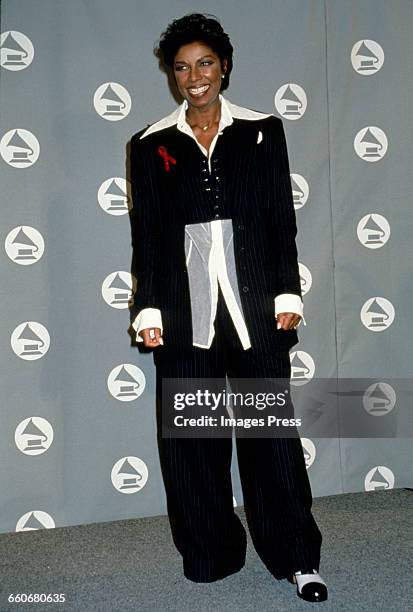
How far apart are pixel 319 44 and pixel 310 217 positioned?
700mm

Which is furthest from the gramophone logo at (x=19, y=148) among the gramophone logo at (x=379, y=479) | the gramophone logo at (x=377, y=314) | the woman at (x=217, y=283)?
the gramophone logo at (x=379, y=479)

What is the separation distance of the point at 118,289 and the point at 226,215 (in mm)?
778

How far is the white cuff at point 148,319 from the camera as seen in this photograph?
1.94m

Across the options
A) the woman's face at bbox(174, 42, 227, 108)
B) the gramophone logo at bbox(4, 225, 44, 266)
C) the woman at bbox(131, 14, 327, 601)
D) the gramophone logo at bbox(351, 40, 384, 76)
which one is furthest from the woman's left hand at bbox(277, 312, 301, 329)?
the gramophone logo at bbox(351, 40, 384, 76)

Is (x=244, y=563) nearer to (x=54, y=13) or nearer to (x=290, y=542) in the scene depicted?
(x=290, y=542)

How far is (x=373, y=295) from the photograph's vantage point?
2807mm

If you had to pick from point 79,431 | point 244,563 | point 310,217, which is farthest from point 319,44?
point 244,563

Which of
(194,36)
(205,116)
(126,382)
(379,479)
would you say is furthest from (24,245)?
(379,479)

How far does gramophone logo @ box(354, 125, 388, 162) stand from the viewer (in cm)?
277

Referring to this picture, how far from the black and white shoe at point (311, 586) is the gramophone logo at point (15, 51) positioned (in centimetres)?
198

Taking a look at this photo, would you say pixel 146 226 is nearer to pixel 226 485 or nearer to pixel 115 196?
pixel 115 196

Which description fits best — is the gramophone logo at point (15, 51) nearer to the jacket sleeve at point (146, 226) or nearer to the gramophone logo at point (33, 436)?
the jacket sleeve at point (146, 226)

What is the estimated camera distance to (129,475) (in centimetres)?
258

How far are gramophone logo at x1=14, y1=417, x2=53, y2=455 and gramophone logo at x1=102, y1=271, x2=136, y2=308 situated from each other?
0.52 meters
